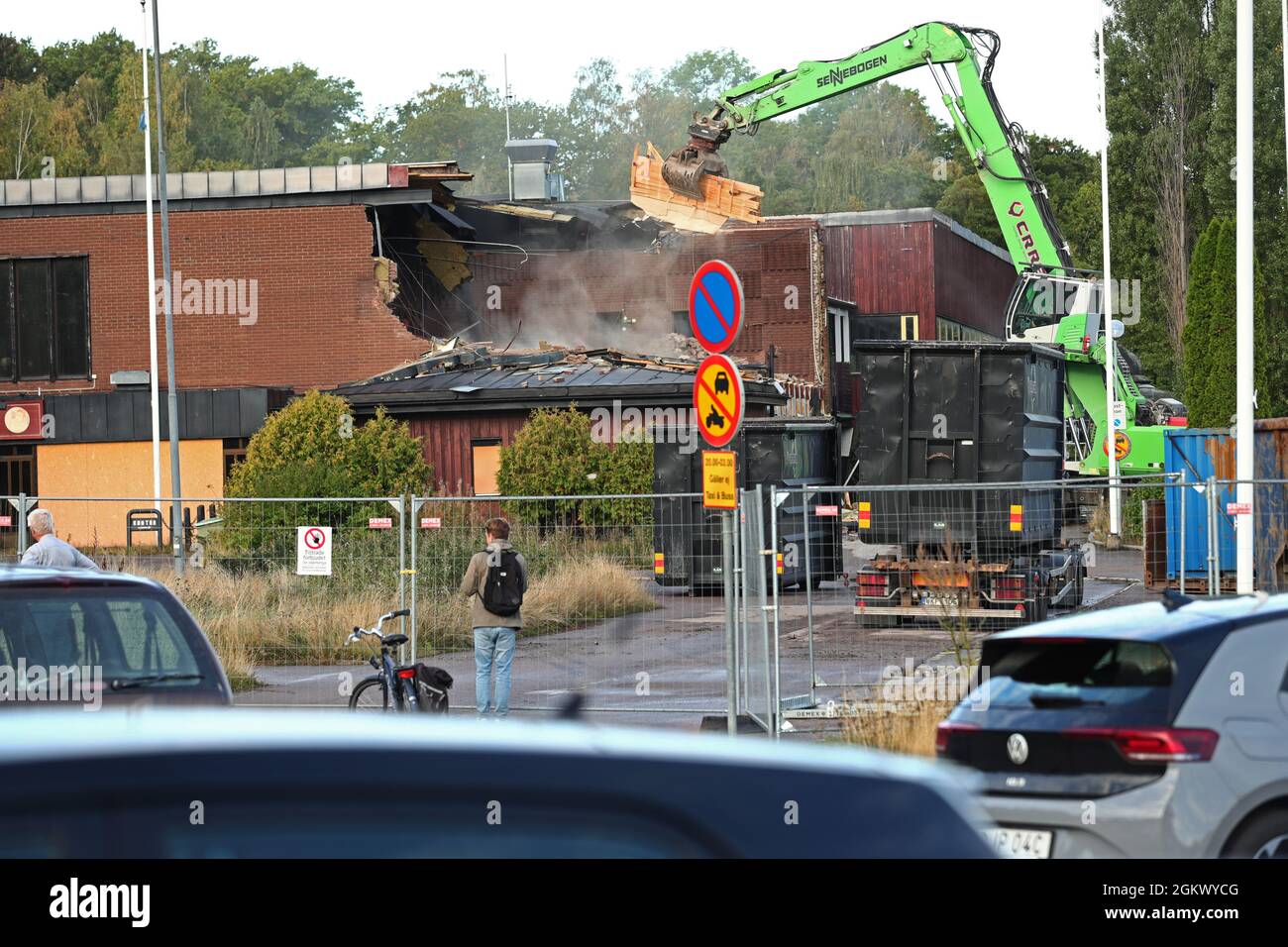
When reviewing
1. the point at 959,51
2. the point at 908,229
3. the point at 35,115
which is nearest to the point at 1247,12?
the point at 959,51

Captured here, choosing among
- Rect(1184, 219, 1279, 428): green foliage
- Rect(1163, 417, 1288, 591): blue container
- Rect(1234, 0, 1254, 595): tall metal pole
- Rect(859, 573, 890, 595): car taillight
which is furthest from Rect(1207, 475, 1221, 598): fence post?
Rect(1184, 219, 1279, 428): green foliage

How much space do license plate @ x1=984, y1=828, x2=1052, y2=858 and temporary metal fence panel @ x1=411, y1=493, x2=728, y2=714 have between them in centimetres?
705

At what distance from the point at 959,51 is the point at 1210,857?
31.1 metres

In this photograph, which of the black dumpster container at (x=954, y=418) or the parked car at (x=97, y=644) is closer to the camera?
the parked car at (x=97, y=644)

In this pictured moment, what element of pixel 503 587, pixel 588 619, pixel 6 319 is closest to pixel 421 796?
pixel 503 587

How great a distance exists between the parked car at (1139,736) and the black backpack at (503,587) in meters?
6.31

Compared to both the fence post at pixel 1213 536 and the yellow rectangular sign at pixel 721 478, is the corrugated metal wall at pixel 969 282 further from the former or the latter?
the yellow rectangular sign at pixel 721 478

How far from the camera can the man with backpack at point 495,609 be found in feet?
42.8

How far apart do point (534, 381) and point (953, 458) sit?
1538 cm

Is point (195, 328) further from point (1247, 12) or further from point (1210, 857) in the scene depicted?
point (1210, 857)

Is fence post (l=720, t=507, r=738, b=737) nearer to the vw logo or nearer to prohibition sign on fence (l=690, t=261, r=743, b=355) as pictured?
prohibition sign on fence (l=690, t=261, r=743, b=355)

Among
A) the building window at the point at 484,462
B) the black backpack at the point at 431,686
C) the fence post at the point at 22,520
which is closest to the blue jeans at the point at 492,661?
the black backpack at the point at 431,686

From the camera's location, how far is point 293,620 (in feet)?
57.2
